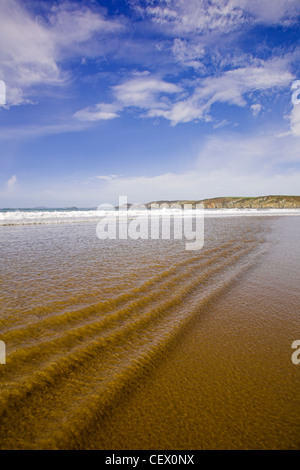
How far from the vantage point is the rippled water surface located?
6.11ft

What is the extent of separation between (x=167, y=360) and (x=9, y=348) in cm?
197

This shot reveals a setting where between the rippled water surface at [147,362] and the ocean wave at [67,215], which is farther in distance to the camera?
the ocean wave at [67,215]

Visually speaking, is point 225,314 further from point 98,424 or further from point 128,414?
point 98,424

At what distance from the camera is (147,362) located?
8.86ft

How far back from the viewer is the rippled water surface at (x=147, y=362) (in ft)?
6.11

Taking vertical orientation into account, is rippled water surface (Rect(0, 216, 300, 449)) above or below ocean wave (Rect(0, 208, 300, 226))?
below

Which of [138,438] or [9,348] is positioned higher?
[9,348]

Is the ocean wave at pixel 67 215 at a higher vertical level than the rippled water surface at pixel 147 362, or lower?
higher

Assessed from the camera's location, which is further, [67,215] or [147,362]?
[67,215]

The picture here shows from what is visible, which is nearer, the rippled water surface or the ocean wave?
the rippled water surface

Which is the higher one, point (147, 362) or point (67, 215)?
point (67, 215)
